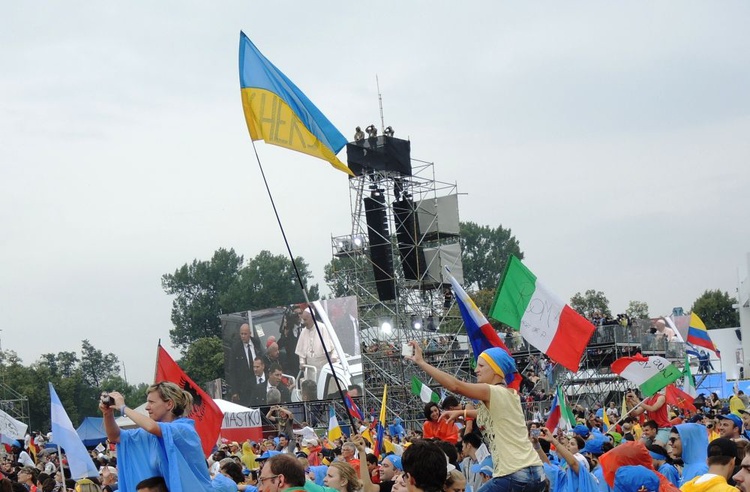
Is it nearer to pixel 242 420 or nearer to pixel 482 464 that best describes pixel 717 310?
pixel 242 420

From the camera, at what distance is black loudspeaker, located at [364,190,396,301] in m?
38.9

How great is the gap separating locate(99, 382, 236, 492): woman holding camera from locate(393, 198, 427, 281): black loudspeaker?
33.0 metres

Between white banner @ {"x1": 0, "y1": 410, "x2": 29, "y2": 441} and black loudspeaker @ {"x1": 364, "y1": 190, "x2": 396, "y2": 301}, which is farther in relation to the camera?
black loudspeaker @ {"x1": 364, "y1": 190, "x2": 396, "y2": 301}

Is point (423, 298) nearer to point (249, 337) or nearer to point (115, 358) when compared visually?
point (249, 337)

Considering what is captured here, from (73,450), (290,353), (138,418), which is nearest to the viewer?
(138,418)

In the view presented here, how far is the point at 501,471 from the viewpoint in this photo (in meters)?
6.89

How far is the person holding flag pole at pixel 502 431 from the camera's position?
22.4ft

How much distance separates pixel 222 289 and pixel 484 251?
27470 mm

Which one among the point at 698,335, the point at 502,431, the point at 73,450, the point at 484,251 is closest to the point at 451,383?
the point at 502,431

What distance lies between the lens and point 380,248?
38938 millimetres

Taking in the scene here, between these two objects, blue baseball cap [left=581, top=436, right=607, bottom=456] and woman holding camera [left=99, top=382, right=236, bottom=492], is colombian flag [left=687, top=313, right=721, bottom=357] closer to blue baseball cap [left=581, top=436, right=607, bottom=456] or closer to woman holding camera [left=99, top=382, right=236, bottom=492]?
blue baseball cap [left=581, top=436, right=607, bottom=456]

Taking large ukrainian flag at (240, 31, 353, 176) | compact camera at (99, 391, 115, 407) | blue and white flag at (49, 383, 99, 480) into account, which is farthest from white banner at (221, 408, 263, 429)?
compact camera at (99, 391, 115, 407)

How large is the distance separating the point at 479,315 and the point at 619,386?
96.6 ft

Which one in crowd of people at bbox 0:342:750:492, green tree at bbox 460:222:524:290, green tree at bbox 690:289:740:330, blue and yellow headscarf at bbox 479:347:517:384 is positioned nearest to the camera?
crowd of people at bbox 0:342:750:492
